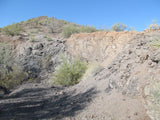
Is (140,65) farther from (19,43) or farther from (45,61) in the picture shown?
(19,43)

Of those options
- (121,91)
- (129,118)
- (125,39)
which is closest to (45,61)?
(125,39)

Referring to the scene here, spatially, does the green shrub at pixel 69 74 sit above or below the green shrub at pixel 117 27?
below

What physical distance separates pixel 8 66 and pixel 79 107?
1167 centimetres

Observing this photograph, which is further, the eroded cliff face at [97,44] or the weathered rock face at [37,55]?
the weathered rock face at [37,55]

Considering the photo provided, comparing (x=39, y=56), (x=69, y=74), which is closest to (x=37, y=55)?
(x=39, y=56)

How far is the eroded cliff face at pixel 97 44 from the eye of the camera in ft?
49.0

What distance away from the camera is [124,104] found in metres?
4.49

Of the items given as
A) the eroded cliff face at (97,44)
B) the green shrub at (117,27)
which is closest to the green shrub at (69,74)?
the eroded cliff face at (97,44)

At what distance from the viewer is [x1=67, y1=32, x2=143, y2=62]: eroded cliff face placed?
14.9 meters

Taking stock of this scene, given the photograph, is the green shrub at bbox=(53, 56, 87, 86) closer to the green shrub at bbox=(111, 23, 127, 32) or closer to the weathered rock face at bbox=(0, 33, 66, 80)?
the weathered rock face at bbox=(0, 33, 66, 80)

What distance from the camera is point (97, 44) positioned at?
16875 mm

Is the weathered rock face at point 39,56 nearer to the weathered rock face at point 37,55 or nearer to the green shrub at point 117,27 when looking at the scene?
the weathered rock face at point 37,55

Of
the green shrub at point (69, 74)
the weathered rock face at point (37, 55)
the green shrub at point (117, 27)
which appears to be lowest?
the green shrub at point (69, 74)

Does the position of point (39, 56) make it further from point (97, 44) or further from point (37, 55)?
point (97, 44)
